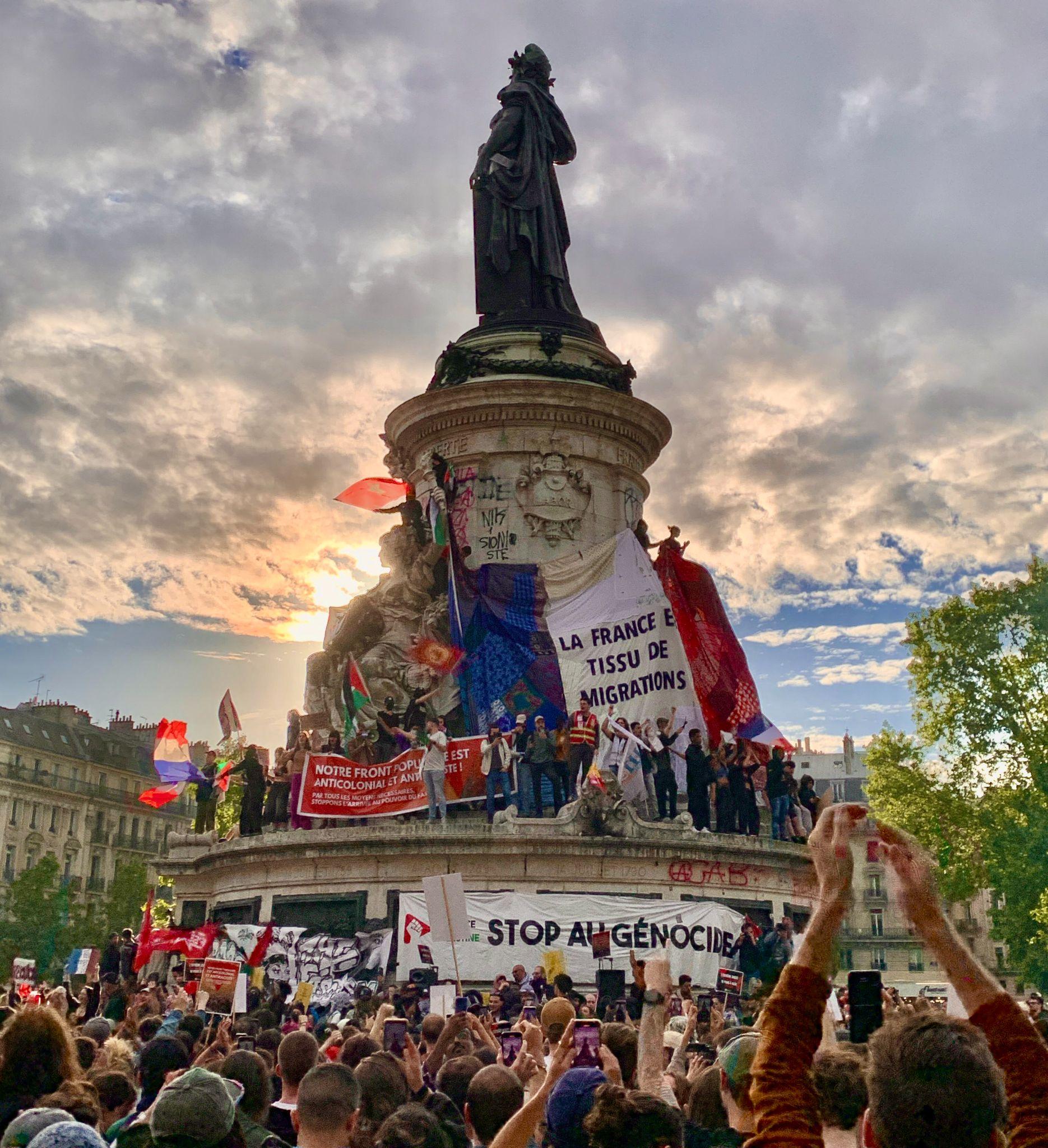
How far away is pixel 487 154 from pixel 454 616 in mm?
12551

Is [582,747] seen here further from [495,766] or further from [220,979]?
[220,979]

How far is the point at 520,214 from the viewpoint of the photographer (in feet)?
106

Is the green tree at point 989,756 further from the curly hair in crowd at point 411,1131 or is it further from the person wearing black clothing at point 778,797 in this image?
the curly hair in crowd at point 411,1131

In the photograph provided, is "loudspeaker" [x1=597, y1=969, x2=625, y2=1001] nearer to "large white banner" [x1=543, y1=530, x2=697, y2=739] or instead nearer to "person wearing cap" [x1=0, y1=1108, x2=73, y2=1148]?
"large white banner" [x1=543, y1=530, x2=697, y2=739]

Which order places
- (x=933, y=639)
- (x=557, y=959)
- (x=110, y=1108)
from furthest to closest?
(x=933, y=639) < (x=557, y=959) < (x=110, y=1108)

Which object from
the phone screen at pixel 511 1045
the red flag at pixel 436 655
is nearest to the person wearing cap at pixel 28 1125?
the phone screen at pixel 511 1045

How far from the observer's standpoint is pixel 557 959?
19.2 meters

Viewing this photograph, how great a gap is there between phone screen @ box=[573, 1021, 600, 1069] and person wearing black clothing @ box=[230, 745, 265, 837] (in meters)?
20.4

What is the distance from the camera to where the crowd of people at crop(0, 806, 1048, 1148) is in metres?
2.73

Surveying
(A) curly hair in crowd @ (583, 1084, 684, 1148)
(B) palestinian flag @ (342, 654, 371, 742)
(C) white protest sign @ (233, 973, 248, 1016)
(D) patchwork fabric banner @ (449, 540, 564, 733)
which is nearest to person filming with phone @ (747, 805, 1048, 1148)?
(A) curly hair in crowd @ (583, 1084, 684, 1148)

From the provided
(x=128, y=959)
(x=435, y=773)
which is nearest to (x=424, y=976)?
(x=435, y=773)

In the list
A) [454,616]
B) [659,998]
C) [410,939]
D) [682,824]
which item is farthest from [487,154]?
[659,998]

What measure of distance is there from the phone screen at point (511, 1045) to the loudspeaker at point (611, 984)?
5781mm

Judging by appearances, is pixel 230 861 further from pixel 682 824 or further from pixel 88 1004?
pixel 88 1004
